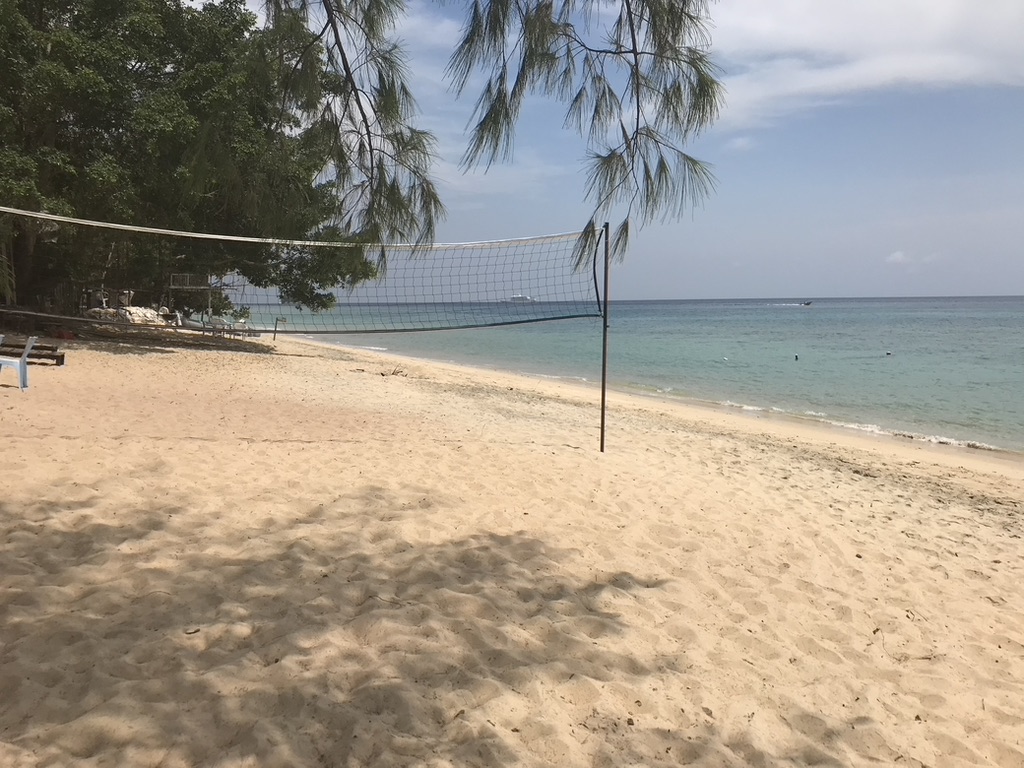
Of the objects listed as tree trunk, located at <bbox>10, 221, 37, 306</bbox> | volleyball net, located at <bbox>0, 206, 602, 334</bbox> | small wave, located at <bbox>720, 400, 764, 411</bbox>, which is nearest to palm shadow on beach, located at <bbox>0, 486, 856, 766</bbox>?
volleyball net, located at <bbox>0, 206, 602, 334</bbox>

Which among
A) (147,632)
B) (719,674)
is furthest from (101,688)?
(719,674)

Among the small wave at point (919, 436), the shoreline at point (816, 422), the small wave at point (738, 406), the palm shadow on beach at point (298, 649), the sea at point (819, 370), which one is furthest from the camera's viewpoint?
the small wave at point (738, 406)

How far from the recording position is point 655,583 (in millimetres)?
3186

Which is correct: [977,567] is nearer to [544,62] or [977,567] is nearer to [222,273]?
[544,62]

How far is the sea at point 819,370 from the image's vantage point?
451 inches

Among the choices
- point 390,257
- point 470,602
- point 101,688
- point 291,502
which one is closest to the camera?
point 101,688

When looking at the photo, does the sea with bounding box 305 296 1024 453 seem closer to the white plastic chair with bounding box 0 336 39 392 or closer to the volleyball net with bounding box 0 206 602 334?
the volleyball net with bounding box 0 206 602 334

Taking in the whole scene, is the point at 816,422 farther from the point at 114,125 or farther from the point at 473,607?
the point at 114,125

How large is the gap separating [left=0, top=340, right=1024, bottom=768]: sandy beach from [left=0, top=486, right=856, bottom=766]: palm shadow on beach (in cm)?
1

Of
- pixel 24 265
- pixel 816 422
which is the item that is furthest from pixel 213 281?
pixel 816 422

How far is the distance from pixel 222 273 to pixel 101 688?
550 inches

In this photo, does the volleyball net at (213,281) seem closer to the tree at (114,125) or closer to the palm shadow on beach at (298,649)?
the tree at (114,125)

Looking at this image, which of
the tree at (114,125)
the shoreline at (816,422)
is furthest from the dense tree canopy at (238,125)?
the shoreline at (816,422)

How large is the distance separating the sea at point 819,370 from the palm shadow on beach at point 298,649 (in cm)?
383
